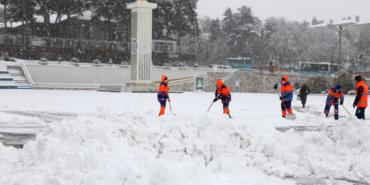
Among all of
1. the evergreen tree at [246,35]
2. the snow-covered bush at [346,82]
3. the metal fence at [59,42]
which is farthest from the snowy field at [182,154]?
the evergreen tree at [246,35]

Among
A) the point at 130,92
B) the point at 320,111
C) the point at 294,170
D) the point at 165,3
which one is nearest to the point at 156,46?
the point at 165,3

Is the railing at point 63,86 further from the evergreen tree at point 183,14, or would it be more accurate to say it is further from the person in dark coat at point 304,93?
the evergreen tree at point 183,14

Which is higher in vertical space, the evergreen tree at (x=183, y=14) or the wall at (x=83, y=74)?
the evergreen tree at (x=183, y=14)

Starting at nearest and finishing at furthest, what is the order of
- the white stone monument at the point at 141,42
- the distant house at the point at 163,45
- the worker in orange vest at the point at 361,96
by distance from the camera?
the worker in orange vest at the point at 361,96
the white stone monument at the point at 141,42
the distant house at the point at 163,45

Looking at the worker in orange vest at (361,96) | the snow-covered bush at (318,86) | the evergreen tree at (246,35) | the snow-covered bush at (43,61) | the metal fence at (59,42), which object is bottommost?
the snow-covered bush at (318,86)

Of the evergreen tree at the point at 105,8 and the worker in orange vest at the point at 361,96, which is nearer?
Result: the worker in orange vest at the point at 361,96

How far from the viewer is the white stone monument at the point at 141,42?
2962 cm

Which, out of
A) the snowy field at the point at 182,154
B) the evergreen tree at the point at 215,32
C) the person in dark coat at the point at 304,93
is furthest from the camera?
the evergreen tree at the point at 215,32

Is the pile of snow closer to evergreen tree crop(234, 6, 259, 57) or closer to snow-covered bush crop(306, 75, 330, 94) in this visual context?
snow-covered bush crop(306, 75, 330, 94)

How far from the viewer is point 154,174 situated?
17.4 feet

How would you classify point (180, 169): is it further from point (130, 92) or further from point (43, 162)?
point (130, 92)

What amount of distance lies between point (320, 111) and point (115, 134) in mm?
13486

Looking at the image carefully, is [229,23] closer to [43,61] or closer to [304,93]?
[43,61]

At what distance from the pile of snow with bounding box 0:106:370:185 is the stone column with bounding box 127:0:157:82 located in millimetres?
22322
